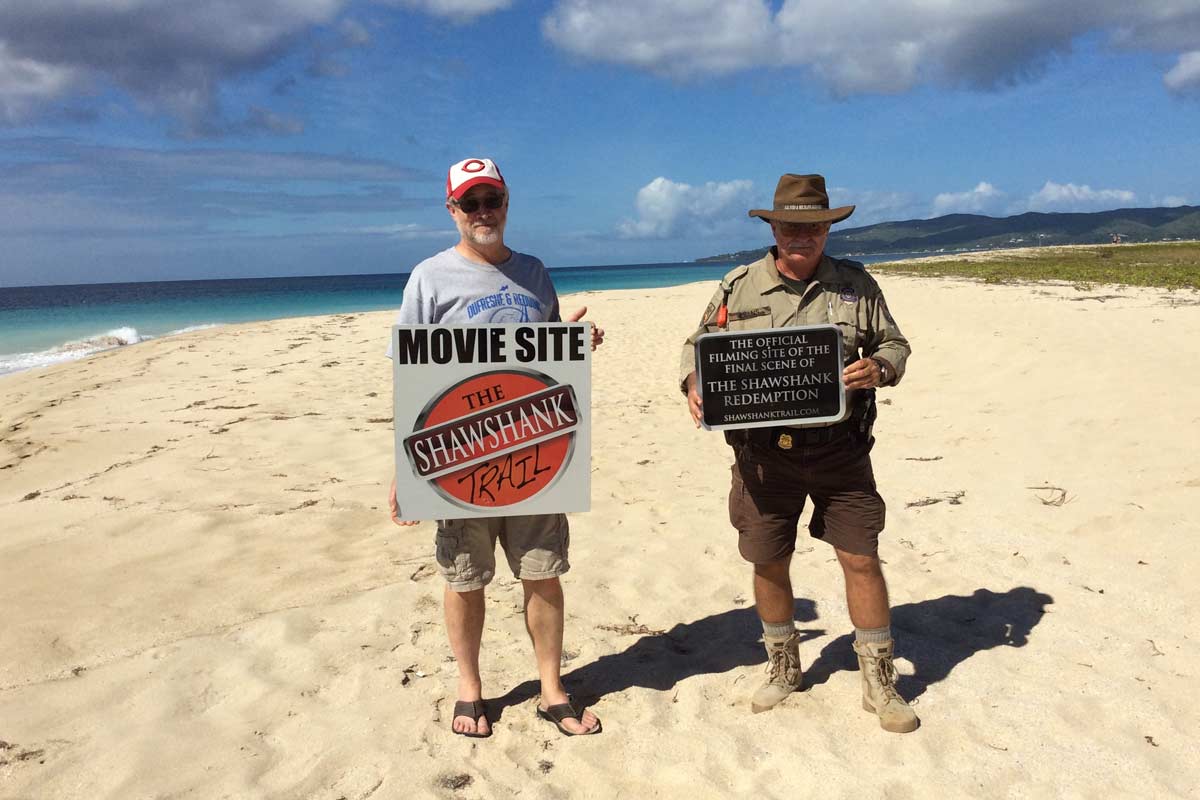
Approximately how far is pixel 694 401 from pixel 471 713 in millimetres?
1540

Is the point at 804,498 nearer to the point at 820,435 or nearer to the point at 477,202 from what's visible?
the point at 820,435

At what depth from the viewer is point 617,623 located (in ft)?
13.2

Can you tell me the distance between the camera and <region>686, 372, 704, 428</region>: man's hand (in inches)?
116

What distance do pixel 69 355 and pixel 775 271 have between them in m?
23.8

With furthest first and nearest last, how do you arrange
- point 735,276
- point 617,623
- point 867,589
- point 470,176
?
point 617,623 → point 735,276 → point 867,589 → point 470,176

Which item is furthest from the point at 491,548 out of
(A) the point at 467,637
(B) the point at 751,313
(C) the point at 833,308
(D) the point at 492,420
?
(C) the point at 833,308

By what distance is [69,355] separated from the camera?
69.2 feet

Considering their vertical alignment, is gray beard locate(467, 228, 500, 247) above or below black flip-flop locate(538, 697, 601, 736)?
above

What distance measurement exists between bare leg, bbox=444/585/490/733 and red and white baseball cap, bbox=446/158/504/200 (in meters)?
1.53

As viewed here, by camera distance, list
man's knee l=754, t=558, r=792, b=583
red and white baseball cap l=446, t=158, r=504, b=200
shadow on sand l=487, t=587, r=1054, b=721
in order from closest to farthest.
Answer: red and white baseball cap l=446, t=158, r=504, b=200, man's knee l=754, t=558, r=792, b=583, shadow on sand l=487, t=587, r=1054, b=721

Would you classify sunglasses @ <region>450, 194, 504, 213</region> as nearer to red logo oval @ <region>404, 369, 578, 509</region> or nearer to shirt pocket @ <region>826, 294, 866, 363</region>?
red logo oval @ <region>404, 369, 578, 509</region>

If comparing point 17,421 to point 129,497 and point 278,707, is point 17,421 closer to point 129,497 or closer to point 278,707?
point 129,497

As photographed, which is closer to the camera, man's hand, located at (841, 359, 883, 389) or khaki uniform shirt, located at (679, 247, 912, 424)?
man's hand, located at (841, 359, 883, 389)

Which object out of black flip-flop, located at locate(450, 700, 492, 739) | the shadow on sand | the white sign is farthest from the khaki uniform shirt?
black flip-flop, located at locate(450, 700, 492, 739)
